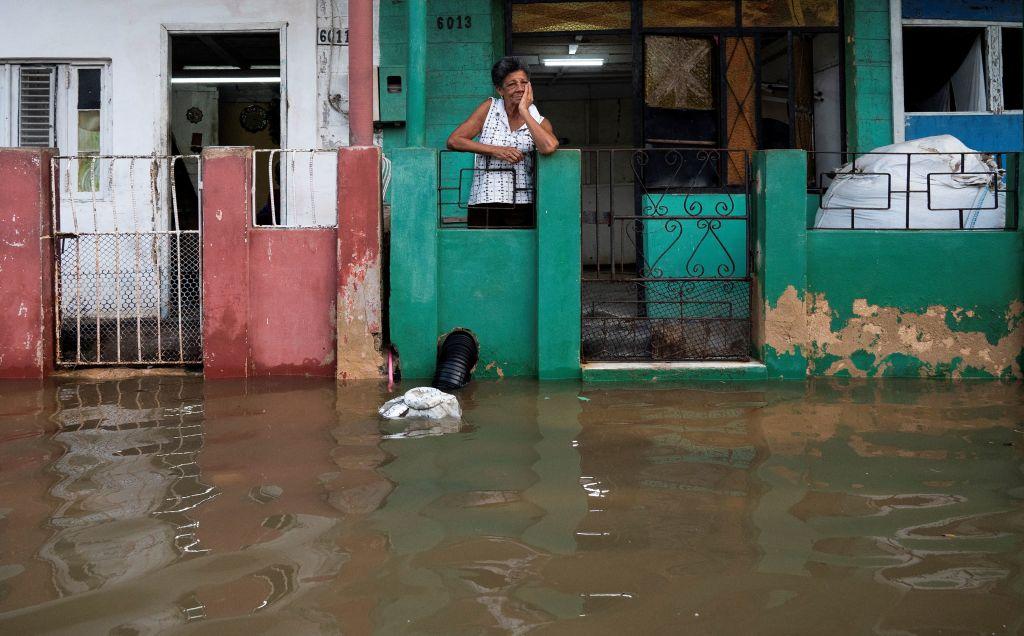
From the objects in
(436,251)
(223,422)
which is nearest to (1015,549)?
(223,422)

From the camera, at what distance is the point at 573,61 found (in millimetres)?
12969

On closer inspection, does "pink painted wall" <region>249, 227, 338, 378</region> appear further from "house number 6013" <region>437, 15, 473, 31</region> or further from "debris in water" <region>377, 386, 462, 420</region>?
"house number 6013" <region>437, 15, 473, 31</region>

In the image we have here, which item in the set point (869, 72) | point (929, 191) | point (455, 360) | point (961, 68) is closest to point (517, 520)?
point (455, 360)

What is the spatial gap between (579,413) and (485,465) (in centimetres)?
126

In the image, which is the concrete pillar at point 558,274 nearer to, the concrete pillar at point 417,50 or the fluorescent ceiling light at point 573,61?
the concrete pillar at point 417,50

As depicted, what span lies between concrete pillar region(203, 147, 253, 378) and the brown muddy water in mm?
1135

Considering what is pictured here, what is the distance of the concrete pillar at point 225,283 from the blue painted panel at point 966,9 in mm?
6156

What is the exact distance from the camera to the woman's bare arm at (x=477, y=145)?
20.1 ft

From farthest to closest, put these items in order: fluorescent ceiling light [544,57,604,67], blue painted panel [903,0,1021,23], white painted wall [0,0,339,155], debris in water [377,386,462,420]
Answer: fluorescent ceiling light [544,57,604,67] → white painted wall [0,0,339,155] → blue painted panel [903,0,1021,23] → debris in water [377,386,462,420]

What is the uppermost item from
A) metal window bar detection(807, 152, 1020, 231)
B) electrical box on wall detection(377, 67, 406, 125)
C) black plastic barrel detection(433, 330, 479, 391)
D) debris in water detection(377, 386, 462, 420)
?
electrical box on wall detection(377, 67, 406, 125)

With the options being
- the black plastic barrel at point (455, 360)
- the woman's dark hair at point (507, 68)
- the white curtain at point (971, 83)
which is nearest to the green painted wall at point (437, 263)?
the black plastic barrel at point (455, 360)

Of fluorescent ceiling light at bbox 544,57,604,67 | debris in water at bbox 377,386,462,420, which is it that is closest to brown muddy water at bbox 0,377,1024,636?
debris in water at bbox 377,386,462,420

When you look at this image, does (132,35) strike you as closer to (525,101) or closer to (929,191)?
(525,101)

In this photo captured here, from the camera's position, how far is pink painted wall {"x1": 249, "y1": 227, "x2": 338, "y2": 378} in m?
6.26
